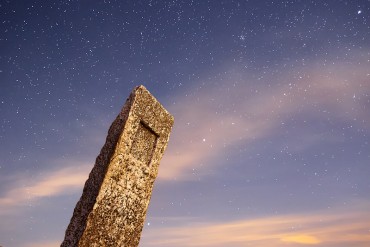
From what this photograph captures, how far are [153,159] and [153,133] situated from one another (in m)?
0.34

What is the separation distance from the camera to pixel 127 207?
12.6ft

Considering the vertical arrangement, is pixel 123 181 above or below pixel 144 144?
below

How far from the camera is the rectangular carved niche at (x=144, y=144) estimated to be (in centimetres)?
401

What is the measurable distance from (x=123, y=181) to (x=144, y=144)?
596 mm

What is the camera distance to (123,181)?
375 cm

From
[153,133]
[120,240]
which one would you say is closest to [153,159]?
[153,133]

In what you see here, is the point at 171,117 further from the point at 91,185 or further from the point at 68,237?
the point at 68,237

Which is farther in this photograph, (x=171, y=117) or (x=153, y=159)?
(x=171, y=117)

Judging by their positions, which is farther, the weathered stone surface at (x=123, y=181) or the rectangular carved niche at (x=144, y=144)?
the rectangular carved niche at (x=144, y=144)

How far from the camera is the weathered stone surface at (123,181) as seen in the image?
348 centimetres

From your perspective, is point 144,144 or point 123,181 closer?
point 123,181

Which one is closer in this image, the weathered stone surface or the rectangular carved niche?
the weathered stone surface

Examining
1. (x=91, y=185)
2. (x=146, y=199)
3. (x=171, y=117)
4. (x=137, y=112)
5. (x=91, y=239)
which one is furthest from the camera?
(x=171, y=117)

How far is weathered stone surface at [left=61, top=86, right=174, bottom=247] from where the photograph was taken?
11.4 ft
